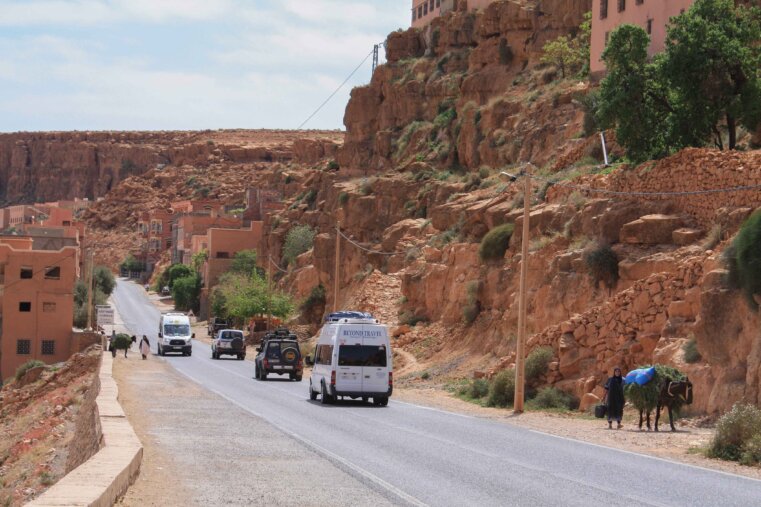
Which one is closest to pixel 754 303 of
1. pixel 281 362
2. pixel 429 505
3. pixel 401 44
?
pixel 429 505

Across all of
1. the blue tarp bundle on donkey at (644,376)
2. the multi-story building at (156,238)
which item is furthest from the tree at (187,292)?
the blue tarp bundle on donkey at (644,376)

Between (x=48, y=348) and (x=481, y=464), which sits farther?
(x=48, y=348)

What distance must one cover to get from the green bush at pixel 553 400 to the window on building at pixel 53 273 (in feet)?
134

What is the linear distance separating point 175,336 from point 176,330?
60cm

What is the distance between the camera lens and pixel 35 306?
62.1 m

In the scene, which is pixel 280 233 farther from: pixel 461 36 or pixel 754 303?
pixel 754 303

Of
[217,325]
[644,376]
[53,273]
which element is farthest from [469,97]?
[644,376]

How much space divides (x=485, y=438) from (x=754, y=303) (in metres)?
7.86

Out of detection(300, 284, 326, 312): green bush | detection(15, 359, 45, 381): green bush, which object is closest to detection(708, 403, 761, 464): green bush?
detection(15, 359, 45, 381): green bush

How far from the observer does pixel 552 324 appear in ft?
118

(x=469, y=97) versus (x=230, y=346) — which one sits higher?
(x=469, y=97)

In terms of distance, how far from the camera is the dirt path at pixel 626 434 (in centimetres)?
1836

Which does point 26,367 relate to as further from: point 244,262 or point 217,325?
point 244,262

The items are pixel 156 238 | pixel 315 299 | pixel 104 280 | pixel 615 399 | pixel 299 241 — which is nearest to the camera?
pixel 615 399
